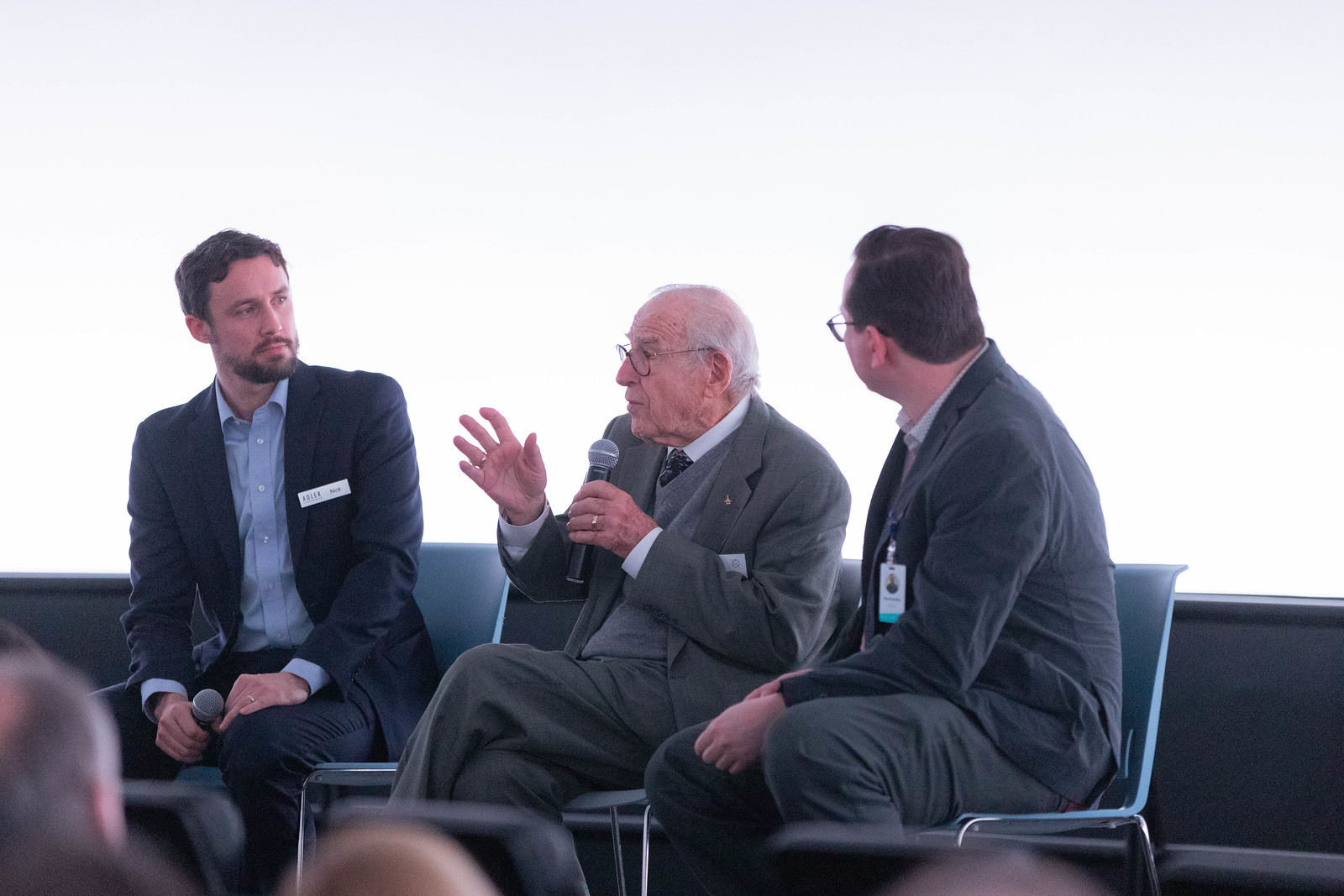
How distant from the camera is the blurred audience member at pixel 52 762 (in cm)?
68

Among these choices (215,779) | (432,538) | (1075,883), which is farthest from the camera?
(432,538)

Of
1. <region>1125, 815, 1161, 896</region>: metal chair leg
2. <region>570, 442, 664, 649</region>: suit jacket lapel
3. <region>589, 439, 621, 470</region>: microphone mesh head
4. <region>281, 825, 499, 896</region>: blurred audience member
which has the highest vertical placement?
<region>281, 825, 499, 896</region>: blurred audience member

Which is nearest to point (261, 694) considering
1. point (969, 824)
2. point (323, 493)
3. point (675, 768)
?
point (323, 493)

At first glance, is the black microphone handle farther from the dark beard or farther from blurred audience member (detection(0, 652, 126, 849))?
blurred audience member (detection(0, 652, 126, 849))

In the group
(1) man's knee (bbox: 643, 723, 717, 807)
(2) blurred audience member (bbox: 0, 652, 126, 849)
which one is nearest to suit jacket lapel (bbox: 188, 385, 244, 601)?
(1) man's knee (bbox: 643, 723, 717, 807)

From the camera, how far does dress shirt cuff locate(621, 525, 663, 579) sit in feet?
7.32

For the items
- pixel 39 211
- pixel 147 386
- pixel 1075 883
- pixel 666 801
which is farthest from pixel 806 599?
pixel 39 211

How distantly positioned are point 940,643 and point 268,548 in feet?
4.82

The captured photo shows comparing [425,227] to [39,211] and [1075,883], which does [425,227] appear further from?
[1075,883]

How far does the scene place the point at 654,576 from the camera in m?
2.21

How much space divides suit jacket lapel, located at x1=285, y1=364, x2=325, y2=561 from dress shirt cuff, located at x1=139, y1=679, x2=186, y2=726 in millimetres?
323

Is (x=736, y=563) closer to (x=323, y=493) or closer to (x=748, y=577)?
(x=748, y=577)

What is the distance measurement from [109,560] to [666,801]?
2.24 m

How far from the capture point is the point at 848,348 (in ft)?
6.88
